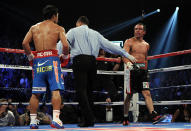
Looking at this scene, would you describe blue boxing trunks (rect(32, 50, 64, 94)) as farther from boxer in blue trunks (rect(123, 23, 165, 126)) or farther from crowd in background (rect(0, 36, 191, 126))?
boxer in blue trunks (rect(123, 23, 165, 126))

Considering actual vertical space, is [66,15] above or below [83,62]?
above

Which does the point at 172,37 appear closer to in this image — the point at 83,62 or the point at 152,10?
the point at 152,10

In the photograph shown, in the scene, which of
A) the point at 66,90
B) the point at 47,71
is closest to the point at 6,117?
the point at 66,90

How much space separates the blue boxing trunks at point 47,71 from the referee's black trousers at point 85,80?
0.37 m

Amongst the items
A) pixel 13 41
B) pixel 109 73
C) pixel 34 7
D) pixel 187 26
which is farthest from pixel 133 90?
pixel 187 26

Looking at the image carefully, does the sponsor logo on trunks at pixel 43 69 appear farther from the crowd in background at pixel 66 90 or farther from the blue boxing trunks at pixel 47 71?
the crowd in background at pixel 66 90

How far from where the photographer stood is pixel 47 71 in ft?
7.87

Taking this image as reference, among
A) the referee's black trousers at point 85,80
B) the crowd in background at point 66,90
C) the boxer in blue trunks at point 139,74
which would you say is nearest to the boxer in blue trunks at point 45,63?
the referee's black trousers at point 85,80

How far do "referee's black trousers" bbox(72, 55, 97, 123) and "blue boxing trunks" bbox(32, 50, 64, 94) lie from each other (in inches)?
14.7

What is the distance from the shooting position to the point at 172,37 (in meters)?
9.83

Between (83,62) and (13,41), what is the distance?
5349 millimetres

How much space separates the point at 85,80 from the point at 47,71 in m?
0.53

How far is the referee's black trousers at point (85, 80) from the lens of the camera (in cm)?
268

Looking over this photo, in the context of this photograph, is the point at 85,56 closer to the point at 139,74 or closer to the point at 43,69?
the point at 43,69
